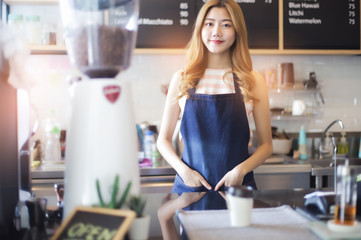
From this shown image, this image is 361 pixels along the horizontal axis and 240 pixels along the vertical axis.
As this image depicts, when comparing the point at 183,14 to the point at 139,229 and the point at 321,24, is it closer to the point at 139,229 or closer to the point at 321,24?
the point at 321,24

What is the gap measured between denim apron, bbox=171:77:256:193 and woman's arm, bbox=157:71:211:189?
0.22 feet

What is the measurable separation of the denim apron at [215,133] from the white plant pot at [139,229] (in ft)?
3.57

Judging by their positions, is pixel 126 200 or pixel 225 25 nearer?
pixel 126 200

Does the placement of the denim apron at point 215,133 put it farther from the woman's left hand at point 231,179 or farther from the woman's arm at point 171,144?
the woman's left hand at point 231,179

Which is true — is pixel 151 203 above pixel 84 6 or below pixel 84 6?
below

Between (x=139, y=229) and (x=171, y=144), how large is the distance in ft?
3.59

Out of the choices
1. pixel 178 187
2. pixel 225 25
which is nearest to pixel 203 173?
pixel 178 187

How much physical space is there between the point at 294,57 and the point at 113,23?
2.71 meters

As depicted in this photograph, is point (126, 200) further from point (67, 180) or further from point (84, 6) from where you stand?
point (84, 6)

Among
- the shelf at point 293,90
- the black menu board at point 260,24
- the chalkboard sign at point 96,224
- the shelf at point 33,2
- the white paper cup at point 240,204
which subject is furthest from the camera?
the shelf at point 293,90

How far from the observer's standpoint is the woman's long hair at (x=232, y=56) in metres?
1.95

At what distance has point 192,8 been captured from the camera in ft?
10.4

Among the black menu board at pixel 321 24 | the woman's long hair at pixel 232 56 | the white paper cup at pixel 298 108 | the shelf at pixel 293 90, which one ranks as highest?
the black menu board at pixel 321 24

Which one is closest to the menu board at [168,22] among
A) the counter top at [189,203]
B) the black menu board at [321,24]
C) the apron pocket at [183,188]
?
the black menu board at [321,24]
